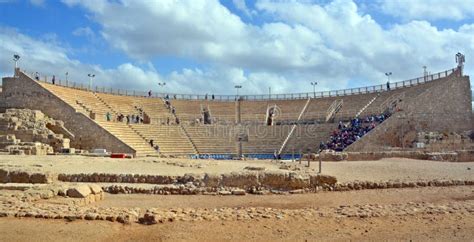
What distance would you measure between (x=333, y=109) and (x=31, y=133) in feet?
102

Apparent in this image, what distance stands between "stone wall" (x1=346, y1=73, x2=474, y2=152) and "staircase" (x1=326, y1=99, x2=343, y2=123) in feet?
30.8

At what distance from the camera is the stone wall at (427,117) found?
3647cm

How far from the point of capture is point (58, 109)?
3878 cm

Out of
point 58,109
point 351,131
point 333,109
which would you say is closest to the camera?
point 58,109

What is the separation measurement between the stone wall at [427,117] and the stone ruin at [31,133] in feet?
80.4

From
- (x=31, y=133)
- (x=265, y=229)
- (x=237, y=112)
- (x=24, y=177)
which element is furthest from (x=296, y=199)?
(x=237, y=112)

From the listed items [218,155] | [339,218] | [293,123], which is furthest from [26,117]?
[339,218]

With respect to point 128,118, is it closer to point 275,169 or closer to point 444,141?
point 275,169

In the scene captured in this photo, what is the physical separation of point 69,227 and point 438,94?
122 feet

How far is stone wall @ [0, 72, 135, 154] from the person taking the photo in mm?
36609

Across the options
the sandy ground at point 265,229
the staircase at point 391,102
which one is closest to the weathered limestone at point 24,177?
the sandy ground at point 265,229

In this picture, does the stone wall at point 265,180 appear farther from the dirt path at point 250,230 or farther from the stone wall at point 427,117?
the stone wall at point 427,117

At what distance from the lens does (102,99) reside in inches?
1853

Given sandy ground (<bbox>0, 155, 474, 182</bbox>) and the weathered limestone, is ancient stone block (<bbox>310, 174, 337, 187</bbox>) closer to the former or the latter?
sandy ground (<bbox>0, 155, 474, 182</bbox>)
